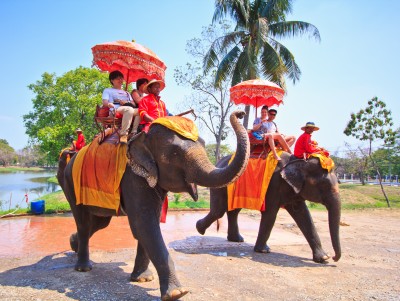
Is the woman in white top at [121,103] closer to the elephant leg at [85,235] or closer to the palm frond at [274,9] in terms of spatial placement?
the elephant leg at [85,235]

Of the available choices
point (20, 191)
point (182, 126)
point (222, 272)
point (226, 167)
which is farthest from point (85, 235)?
point (20, 191)

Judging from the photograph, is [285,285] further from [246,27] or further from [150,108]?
[246,27]

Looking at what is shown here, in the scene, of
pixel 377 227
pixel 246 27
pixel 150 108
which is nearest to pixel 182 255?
pixel 150 108

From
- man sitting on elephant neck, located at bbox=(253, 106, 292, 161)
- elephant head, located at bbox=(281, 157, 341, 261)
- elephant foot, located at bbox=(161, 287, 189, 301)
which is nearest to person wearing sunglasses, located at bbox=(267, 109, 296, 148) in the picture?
man sitting on elephant neck, located at bbox=(253, 106, 292, 161)

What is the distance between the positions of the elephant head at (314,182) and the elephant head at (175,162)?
338 centimetres

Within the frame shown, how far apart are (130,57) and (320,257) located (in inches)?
189

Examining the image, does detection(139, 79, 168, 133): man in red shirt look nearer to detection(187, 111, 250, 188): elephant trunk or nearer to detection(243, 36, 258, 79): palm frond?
detection(187, 111, 250, 188): elephant trunk

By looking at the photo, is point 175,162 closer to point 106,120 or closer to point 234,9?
point 106,120

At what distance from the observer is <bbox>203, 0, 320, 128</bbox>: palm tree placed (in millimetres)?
17609

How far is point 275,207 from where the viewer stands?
23.1 ft

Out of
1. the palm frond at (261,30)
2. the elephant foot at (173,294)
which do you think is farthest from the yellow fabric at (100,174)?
the palm frond at (261,30)

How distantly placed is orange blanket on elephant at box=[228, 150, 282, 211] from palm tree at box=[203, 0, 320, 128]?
35.6 feet

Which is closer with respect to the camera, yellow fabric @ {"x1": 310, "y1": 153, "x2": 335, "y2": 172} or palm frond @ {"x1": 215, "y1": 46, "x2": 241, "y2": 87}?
yellow fabric @ {"x1": 310, "y1": 153, "x2": 335, "y2": 172}

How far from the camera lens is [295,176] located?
6.90 metres
